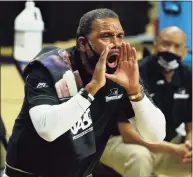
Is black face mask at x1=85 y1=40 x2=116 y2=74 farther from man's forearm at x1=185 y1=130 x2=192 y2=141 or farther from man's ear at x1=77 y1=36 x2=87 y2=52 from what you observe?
man's forearm at x1=185 y1=130 x2=192 y2=141

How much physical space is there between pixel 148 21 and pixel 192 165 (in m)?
6.17

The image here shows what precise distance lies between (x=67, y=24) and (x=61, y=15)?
0.17m

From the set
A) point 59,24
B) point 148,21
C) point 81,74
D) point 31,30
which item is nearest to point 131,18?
point 148,21

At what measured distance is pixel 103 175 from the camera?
3.53 meters

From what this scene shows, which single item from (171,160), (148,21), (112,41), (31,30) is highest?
(112,41)

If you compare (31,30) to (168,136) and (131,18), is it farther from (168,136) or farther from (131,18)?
(131,18)

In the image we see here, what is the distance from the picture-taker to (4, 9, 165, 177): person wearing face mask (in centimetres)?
208

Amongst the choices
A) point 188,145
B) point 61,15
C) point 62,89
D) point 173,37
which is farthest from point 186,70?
point 61,15

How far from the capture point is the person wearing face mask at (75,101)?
6.83ft

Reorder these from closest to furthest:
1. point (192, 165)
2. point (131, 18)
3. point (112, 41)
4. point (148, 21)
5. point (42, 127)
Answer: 1. point (42, 127)
2. point (112, 41)
3. point (192, 165)
4. point (131, 18)
5. point (148, 21)

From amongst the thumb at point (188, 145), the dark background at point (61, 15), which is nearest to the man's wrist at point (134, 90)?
the thumb at point (188, 145)

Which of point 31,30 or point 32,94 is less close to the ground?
point 32,94

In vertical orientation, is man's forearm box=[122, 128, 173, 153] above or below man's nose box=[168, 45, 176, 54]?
below

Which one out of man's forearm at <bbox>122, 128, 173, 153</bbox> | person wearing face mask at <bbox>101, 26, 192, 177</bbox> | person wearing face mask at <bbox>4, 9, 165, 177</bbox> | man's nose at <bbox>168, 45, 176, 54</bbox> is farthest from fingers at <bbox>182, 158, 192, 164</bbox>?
person wearing face mask at <bbox>4, 9, 165, 177</bbox>
